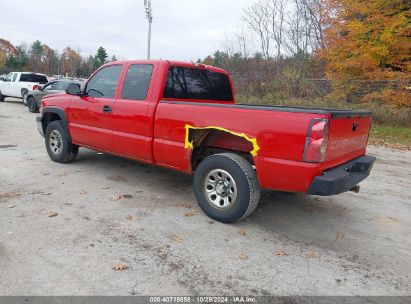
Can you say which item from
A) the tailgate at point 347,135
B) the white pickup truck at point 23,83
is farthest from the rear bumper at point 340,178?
the white pickup truck at point 23,83

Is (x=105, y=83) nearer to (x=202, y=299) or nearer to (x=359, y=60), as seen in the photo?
(x=202, y=299)

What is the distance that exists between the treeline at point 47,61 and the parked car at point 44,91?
64233 mm

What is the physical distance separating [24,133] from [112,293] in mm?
8729

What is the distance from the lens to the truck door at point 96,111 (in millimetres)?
5508

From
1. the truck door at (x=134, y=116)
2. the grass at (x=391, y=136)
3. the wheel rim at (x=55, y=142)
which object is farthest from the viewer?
the grass at (x=391, y=136)

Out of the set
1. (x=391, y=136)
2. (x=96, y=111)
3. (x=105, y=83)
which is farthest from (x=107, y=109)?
(x=391, y=136)

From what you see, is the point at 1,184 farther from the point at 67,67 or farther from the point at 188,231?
the point at 67,67

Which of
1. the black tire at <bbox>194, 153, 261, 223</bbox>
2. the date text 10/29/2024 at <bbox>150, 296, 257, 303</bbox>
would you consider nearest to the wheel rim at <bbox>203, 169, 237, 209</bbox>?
the black tire at <bbox>194, 153, 261, 223</bbox>

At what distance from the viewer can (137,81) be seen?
204 inches

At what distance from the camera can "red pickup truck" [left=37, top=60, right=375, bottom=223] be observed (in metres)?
3.59

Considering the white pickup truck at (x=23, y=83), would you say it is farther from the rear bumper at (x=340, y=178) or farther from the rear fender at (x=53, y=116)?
the rear bumper at (x=340, y=178)

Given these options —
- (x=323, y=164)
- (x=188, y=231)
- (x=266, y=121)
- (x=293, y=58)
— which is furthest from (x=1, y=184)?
(x=293, y=58)

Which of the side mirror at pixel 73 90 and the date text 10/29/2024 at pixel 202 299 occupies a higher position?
the side mirror at pixel 73 90

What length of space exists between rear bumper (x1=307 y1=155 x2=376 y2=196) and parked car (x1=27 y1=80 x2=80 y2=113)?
42.8ft
